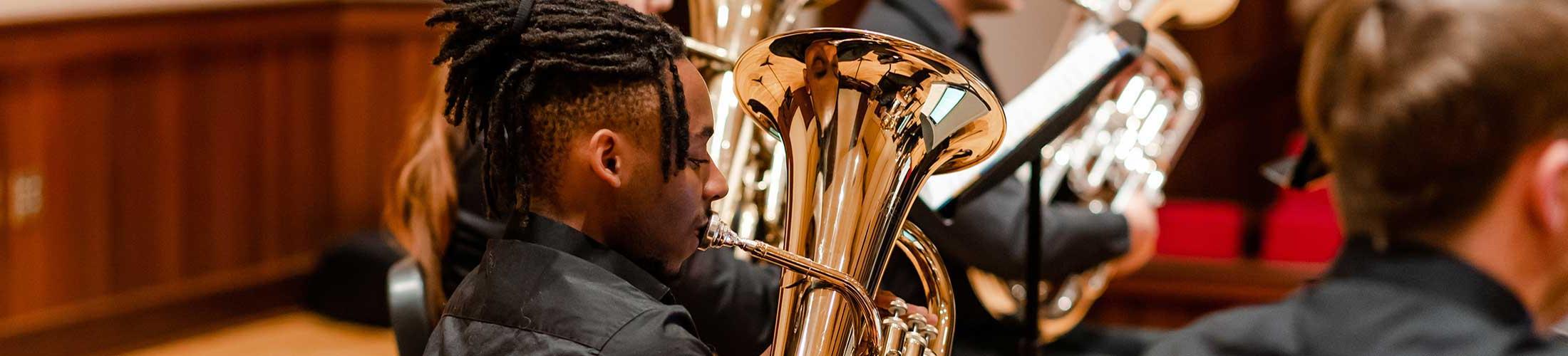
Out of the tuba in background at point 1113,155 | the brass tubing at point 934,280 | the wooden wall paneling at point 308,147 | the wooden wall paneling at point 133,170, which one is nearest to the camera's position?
the brass tubing at point 934,280

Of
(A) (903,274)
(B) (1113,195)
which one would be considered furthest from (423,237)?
(B) (1113,195)

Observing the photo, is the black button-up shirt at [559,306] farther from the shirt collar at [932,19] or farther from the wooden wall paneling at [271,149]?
the wooden wall paneling at [271,149]

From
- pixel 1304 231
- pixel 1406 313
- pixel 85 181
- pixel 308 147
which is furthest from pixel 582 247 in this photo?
pixel 308 147

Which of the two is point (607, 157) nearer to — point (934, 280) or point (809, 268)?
point (809, 268)

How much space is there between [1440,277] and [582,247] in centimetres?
57

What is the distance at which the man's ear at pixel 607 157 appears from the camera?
1.02 m

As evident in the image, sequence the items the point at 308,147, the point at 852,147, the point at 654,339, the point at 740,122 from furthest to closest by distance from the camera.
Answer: the point at 308,147
the point at 740,122
the point at 852,147
the point at 654,339

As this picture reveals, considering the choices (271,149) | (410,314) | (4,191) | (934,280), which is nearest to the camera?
(934,280)

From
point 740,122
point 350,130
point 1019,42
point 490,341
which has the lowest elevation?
point 490,341

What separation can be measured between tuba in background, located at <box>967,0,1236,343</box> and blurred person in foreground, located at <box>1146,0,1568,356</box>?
48.0 inches

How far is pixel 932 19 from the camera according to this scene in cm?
191

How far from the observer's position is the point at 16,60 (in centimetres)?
287

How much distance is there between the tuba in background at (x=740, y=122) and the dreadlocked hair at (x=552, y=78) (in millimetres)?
492

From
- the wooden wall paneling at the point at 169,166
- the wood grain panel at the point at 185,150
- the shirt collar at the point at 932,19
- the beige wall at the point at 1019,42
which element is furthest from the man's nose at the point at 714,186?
the wooden wall paneling at the point at 169,166
